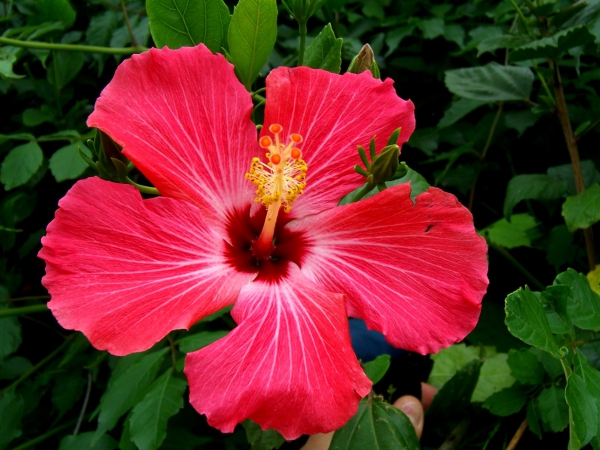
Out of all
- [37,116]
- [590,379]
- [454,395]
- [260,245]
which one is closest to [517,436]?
[454,395]

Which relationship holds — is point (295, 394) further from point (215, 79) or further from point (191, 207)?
point (215, 79)

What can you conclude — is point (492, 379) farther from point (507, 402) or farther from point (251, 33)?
point (251, 33)

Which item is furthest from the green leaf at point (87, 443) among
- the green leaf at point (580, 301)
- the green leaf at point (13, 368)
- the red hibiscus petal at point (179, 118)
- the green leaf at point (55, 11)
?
the green leaf at point (55, 11)

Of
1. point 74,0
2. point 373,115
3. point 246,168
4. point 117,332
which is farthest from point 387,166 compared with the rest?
point 74,0

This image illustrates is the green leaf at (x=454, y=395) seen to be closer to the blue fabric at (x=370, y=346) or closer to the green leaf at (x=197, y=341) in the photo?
the blue fabric at (x=370, y=346)

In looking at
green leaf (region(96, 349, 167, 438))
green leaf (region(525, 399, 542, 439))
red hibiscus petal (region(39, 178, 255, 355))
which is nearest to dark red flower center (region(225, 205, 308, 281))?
red hibiscus petal (region(39, 178, 255, 355))
